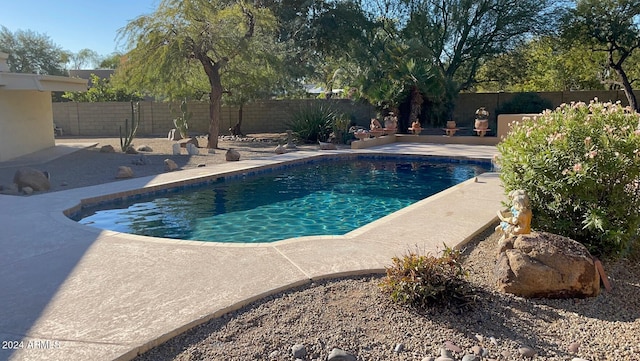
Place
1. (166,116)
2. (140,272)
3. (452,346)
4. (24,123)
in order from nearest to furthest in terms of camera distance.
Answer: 1. (452,346)
2. (140,272)
3. (24,123)
4. (166,116)

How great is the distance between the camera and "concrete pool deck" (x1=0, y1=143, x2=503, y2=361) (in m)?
3.27

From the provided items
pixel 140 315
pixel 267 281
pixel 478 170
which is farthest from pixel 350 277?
pixel 478 170

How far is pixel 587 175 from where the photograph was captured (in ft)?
14.7

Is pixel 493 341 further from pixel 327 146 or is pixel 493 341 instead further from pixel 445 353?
pixel 327 146

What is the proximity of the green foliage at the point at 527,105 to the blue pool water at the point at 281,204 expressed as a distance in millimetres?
7927

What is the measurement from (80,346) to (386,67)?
58.1ft

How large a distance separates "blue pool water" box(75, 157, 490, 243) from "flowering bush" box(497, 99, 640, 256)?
2989 mm

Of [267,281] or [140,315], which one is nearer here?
[140,315]

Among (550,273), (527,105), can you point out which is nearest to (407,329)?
(550,273)

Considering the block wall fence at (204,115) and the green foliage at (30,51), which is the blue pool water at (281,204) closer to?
the block wall fence at (204,115)

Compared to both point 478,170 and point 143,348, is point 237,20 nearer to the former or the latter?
point 478,170

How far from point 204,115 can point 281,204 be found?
15122mm

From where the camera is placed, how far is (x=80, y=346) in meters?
3.09

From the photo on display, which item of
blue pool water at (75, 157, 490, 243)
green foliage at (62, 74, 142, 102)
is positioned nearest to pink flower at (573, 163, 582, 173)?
blue pool water at (75, 157, 490, 243)
